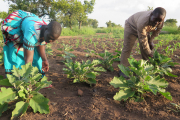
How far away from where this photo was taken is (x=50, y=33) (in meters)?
1.73

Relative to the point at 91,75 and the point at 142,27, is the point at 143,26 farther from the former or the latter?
the point at 91,75

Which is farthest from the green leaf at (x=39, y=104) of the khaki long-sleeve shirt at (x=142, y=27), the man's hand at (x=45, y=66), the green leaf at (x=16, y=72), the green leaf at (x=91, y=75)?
the khaki long-sleeve shirt at (x=142, y=27)

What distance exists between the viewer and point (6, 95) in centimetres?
143

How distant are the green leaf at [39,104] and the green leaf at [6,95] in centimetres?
19

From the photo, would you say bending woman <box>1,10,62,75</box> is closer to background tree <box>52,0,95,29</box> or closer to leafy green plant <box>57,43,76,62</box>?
leafy green plant <box>57,43,76,62</box>

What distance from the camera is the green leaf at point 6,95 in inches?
54.7

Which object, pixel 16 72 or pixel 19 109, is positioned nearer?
pixel 19 109

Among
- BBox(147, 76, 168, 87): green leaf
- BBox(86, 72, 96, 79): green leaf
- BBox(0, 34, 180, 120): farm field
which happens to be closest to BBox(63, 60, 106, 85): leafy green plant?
BBox(86, 72, 96, 79): green leaf

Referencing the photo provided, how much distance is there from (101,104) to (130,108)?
1.17ft

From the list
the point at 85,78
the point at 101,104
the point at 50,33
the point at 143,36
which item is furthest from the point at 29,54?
the point at 143,36

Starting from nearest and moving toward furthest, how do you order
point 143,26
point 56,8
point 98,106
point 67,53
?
point 98,106 → point 143,26 → point 67,53 → point 56,8

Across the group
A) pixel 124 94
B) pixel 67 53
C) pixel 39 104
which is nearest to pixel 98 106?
pixel 124 94

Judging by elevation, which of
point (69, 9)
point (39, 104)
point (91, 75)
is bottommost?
point (39, 104)

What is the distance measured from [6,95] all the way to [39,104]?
35cm
